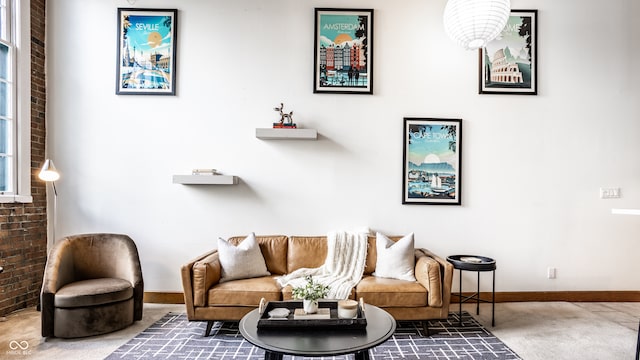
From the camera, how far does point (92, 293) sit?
298cm

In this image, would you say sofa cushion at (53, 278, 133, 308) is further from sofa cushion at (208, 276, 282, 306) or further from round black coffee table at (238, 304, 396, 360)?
round black coffee table at (238, 304, 396, 360)

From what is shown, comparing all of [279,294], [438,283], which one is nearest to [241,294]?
[279,294]

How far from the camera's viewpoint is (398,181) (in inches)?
157

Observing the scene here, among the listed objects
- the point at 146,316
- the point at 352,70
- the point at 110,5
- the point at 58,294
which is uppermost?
the point at 110,5

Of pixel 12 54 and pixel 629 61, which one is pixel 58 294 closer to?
pixel 12 54

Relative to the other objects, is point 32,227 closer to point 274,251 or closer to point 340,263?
point 274,251

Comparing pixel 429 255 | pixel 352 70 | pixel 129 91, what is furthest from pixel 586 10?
pixel 129 91

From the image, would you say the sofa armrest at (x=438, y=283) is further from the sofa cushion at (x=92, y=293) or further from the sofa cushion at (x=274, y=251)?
the sofa cushion at (x=92, y=293)

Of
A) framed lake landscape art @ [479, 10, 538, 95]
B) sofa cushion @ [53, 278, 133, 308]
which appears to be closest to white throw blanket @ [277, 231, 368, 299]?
sofa cushion @ [53, 278, 133, 308]

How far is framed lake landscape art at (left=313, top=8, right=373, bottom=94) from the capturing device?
3.97m

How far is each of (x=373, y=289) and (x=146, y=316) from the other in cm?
215

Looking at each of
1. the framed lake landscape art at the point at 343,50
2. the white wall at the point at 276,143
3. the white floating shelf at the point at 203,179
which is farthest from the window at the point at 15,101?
the framed lake landscape art at the point at 343,50

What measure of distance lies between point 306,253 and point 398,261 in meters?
0.89

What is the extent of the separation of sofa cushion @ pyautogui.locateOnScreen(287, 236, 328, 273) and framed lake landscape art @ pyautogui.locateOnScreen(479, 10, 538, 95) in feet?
8.05
